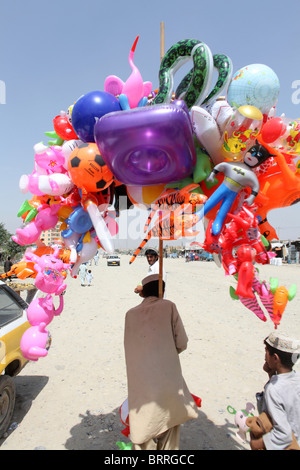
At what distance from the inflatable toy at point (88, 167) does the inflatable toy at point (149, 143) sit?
68 millimetres

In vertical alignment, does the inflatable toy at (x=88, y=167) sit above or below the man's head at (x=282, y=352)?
above

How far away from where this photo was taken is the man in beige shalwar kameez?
2105 millimetres

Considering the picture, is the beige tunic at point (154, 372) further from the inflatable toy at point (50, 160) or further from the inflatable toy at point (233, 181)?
the inflatable toy at point (50, 160)

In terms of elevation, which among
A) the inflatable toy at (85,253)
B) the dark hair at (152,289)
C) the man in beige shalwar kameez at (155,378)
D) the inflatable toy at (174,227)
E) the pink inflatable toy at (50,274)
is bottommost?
the man in beige shalwar kameez at (155,378)

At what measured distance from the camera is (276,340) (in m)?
2.04

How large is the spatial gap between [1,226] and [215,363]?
35.5m

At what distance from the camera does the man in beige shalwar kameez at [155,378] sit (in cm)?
211

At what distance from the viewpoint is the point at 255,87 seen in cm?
190

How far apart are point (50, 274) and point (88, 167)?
33.2 inches

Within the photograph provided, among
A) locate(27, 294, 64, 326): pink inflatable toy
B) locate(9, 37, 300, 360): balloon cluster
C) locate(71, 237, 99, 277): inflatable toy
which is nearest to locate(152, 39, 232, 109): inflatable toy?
locate(9, 37, 300, 360): balloon cluster

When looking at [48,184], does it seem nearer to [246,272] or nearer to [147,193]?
[147,193]

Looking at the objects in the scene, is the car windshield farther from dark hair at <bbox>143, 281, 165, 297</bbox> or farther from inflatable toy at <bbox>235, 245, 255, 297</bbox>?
inflatable toy at <bbox>235, 245, 255, 297</bbox>

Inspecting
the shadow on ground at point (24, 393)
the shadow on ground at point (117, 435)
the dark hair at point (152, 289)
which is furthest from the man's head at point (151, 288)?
the shadow on ground at point (24, 393)
